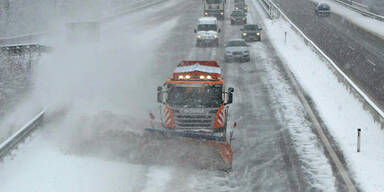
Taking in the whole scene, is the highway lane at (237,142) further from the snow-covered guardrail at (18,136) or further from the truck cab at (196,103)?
the truck cab at (196,103)

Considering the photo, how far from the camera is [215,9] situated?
62.2 metres

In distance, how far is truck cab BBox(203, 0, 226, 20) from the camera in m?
61.8

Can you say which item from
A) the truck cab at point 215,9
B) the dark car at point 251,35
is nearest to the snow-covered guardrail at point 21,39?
the dark car at point 251,35

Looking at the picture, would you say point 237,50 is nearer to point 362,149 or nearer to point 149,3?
point 362,149

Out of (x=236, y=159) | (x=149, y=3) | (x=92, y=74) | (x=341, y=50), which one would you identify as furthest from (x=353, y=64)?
(x=149, y=3)

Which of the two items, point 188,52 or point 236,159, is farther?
point 188,52

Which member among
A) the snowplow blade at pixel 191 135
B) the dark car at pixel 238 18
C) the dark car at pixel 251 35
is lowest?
the snowplow blade at pixel 191 135

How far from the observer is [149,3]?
7725 centimetres

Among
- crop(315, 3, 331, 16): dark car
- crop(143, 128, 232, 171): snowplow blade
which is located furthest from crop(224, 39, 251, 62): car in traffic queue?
crop(315, 3, 331, 16): dark car

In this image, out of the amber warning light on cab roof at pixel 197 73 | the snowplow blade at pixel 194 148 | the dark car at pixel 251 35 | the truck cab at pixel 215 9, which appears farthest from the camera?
the truck cab at pixel 215 9

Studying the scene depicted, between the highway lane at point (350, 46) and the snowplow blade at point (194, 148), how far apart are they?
11256mm

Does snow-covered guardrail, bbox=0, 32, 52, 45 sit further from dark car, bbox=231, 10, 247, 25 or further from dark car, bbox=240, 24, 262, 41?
dark car, bbox=231, 10, 247, 25

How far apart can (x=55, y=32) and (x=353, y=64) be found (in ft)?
96.0

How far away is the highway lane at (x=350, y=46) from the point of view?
95.4ft
